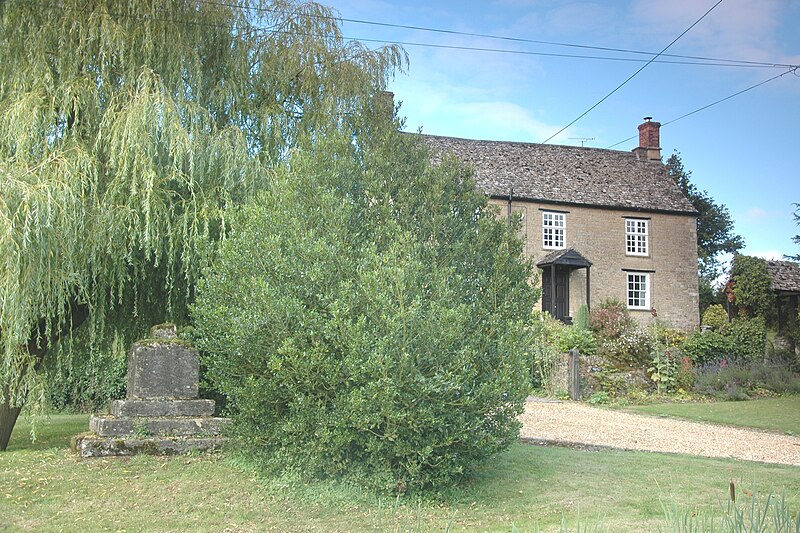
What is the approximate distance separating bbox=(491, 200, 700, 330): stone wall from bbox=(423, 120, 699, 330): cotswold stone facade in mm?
41

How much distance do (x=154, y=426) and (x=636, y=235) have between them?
82.6ft

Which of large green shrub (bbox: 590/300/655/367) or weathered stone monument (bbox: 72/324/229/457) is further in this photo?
large green shrub (bbox: 590/300/655/367)

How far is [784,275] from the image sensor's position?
27.5 meters

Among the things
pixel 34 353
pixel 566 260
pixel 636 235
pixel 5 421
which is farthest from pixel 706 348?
pixel 5 421

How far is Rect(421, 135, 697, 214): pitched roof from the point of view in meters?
29.4

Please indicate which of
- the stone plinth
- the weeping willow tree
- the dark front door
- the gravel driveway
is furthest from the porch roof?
the stone plinth

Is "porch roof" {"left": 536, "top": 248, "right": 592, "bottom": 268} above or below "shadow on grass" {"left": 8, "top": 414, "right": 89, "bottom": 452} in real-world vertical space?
above

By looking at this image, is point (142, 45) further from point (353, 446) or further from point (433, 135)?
point (433, 135)

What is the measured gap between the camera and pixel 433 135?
31125 mm

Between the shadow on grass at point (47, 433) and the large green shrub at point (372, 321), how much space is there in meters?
3.66

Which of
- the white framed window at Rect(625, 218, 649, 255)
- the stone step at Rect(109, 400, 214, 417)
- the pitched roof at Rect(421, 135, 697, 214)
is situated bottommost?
the stone step at Rect(109, 400, 214, 417)

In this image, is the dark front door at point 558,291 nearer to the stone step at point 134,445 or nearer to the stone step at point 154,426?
the stone step at point 154,426

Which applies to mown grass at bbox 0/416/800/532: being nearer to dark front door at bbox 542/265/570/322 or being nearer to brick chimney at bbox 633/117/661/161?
dark front door at bbox 542/265/570/322

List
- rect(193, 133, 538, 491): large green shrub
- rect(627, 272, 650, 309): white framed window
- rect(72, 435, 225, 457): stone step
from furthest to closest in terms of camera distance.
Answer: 1. rect(627, 272, 650, 309): white framed window
2. rect(72, 435, 225, 457): stone step
3. rect(193, 133, 538, 491): large green shrub
